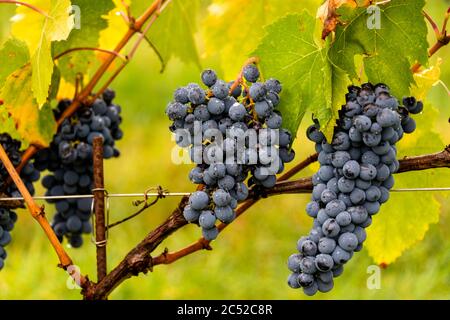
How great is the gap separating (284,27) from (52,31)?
340mm

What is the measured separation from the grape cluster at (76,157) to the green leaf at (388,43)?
54 cm

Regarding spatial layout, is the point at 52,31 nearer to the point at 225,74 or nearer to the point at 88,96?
the point at 88,96

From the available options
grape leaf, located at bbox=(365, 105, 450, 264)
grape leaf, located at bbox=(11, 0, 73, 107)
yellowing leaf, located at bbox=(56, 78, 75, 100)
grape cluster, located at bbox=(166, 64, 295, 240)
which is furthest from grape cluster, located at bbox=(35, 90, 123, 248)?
grape leaf, located at bbox=(365, 105, 450, 264)

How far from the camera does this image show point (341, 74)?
1.01 meters

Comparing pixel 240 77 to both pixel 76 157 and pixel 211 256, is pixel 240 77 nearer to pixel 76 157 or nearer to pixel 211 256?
pixel 76 157

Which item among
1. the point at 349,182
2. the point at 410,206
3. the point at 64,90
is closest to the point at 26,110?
the point at 64,90

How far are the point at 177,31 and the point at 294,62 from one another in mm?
592

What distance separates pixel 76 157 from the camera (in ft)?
4.54

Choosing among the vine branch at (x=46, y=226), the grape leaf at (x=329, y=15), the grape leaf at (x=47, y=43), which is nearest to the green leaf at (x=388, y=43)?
the grape leaf at (x=329, y=15)

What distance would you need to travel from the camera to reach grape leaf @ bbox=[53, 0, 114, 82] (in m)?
1.31

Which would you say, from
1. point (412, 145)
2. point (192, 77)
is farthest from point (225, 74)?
point (192, 77)

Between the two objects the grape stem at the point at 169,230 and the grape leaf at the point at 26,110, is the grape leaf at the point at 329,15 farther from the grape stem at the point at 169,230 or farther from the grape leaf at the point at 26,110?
the grape leaf at the point at 26,110

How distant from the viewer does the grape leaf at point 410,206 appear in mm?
1287

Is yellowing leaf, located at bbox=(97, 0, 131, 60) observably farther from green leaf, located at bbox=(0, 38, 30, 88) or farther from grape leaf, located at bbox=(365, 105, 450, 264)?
grape leaf, located at bbox=(365, 105, 450, 264)
